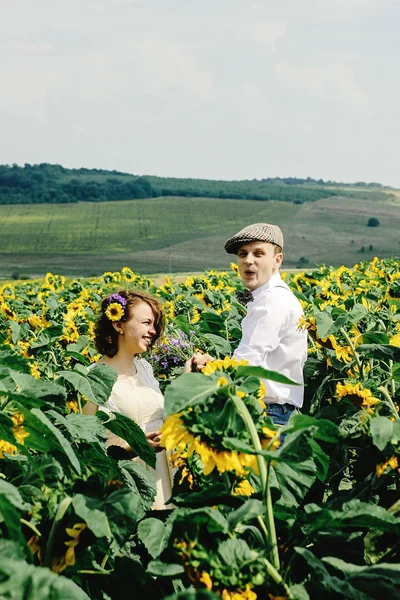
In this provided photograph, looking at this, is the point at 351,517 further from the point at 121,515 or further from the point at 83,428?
the point at 83,428

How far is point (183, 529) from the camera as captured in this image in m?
1.59

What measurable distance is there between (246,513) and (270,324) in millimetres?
1705

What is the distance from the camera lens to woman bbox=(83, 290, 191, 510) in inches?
135

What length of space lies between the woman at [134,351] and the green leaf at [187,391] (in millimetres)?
1884

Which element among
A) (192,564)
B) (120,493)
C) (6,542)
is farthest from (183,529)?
(6,542)

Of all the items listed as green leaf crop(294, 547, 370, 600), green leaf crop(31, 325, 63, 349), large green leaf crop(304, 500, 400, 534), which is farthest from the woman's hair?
green leaf crop(294, 547, 370, 600)

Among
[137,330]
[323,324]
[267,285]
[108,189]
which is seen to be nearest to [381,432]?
[323,324]

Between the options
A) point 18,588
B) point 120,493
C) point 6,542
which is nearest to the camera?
point 18,588

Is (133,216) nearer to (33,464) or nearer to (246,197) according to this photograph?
(246,197)

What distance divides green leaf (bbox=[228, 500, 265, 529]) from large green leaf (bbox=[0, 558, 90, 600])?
0.33m

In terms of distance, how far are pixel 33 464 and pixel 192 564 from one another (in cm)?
41

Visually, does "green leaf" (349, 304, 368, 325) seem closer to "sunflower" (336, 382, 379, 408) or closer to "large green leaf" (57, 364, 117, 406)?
"sunflower" (336, 382, 379, 408)

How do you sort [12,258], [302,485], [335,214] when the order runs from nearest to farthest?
1. [302,485]
2. [12,258]
3. [335,214]

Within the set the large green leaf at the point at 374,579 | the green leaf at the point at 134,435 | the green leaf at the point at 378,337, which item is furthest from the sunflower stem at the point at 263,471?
the green leaf at the point at 378,337
